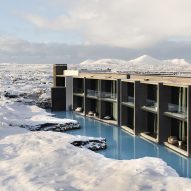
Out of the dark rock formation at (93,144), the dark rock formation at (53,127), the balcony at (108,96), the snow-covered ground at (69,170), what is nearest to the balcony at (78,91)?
the balcony at (108,96)

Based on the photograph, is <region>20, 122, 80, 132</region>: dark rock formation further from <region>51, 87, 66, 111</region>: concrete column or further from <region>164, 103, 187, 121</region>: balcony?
<region>51, 87, 66, 111</region>: concrete column

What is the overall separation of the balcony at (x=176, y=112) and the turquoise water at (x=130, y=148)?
2.89m

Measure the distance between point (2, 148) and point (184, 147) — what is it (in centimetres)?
1438

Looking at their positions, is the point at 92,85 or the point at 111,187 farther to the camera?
the point at 92,85

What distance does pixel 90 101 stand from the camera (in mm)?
52812

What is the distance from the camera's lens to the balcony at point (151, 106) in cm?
3400

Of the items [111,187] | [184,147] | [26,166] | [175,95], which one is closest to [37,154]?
[26,166]

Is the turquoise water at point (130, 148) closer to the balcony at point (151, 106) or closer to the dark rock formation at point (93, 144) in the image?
the dark rock formation at point (93, 144)

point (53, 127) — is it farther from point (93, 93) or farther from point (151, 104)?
point (93, 93)

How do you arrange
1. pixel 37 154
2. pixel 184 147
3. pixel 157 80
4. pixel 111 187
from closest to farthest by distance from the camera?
pixel 111 187, pixel 37 154, pixel 184 147, pixel 157 80

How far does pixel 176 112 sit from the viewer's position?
30.7 m

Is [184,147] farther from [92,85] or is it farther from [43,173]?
[92,85]

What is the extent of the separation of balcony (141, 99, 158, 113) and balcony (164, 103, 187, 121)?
2095mm

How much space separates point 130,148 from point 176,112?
4976 millimetres
